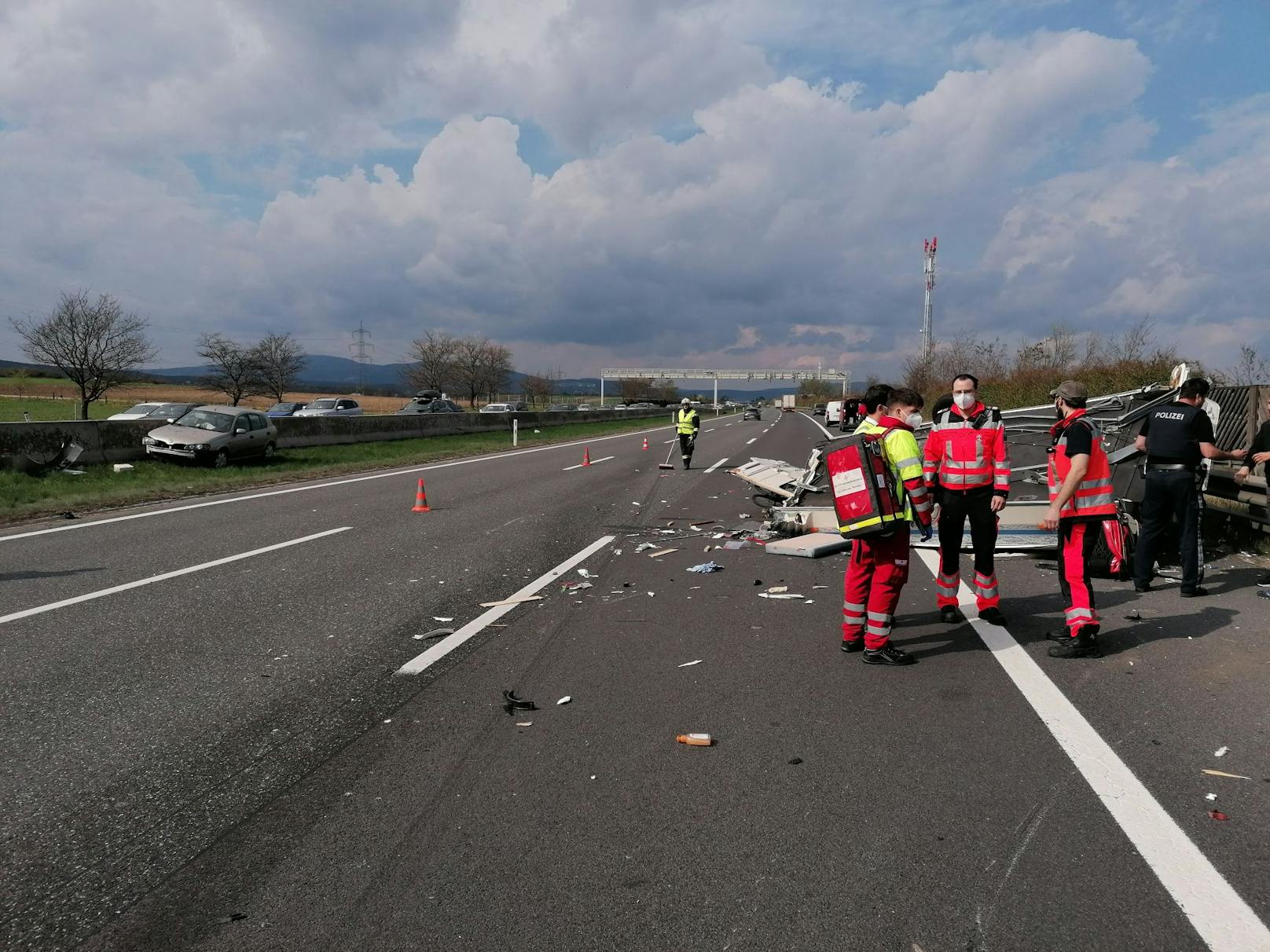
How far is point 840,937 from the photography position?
2.50 metres

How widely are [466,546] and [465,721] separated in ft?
16.8

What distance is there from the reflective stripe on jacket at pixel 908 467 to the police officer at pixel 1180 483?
314cm

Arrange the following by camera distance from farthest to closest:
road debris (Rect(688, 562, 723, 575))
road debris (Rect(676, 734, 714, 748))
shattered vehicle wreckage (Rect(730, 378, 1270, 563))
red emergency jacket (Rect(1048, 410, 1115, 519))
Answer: shattered vehicle wreckage (Rect(730, 378, 1270, 563)) → road debris (Rect(688, 562, 723, 575)) → red emergency jacket (Rect(1048, 410, 1115, 519)) → road debris (Rect(676, 734, 714, 748))

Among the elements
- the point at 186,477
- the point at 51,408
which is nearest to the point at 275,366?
the point at 51,408

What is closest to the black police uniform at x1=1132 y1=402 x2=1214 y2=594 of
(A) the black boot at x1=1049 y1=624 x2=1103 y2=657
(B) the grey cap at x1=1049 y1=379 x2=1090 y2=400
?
(B) the grey cap at x1=1049 y1=379 x2=1090 y2=400

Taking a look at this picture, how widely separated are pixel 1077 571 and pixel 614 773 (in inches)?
145

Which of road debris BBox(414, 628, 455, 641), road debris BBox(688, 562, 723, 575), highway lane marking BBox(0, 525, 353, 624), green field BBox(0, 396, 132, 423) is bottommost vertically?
road debris BBox(688, 562, 723, 575)

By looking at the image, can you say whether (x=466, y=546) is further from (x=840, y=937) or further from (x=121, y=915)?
(x=840, y=937)

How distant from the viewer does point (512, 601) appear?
680 centimetres

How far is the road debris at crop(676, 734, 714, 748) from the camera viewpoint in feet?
12.9

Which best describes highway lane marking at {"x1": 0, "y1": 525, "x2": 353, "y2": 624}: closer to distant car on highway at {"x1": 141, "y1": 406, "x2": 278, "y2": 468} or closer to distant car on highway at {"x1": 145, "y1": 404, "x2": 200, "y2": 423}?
distant car on highway at {"x1": 141, "y1": 406, "x2": 278, "y2": 468}

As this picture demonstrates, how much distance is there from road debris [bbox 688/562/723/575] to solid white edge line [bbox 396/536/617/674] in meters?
1.23

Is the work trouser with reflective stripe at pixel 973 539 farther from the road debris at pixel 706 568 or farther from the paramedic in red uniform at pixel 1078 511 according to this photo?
the road debris at pixel 706 568

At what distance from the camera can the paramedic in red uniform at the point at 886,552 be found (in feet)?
17.0
